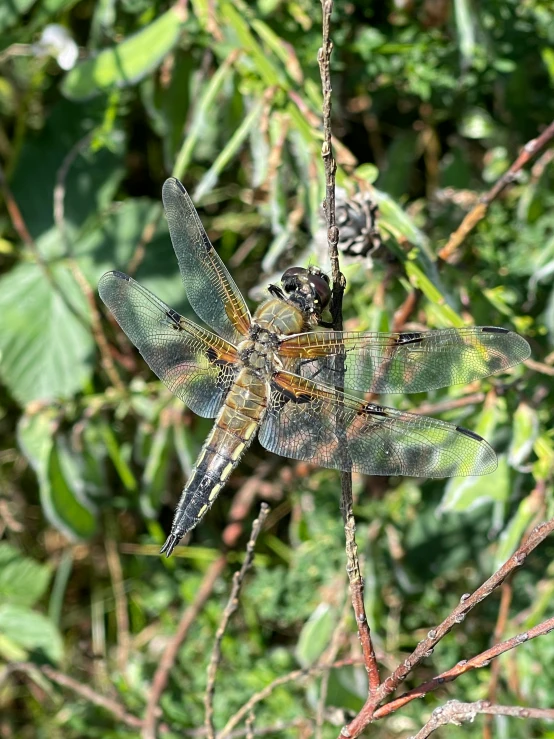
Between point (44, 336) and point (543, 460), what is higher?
point (44, 336)

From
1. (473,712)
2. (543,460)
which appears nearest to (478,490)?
(543,460)

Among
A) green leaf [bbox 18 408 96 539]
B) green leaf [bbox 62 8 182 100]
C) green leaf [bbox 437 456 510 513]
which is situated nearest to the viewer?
green leaf [bbox 437 456 510 513]

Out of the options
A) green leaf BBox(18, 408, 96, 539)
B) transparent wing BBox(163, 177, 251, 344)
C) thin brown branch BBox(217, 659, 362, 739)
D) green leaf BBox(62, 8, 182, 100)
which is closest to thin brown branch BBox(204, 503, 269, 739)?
thin brown branch BBox(217, 659, 362, 739)

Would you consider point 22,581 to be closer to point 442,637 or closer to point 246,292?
point 246,292

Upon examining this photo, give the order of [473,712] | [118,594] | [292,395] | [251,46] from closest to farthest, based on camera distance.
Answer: [473,712] < [292,395] < [251,46] < [118,594]

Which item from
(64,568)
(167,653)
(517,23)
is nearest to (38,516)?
(64,568)

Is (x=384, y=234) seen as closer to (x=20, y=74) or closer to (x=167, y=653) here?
(x=167, y=653)

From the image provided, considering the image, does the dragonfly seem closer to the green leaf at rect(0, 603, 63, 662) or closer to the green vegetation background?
the green vegetation background
